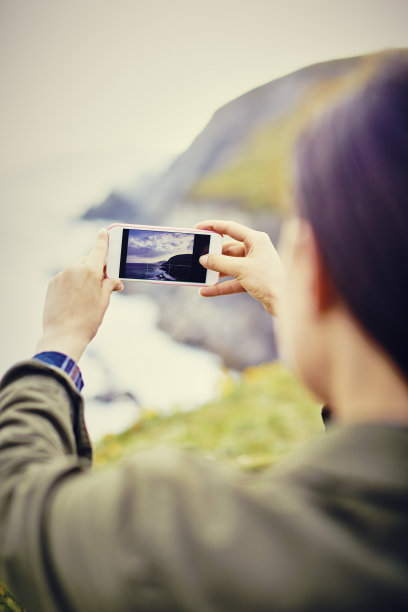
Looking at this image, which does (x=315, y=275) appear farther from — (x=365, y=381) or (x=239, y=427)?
(x=239, y=427)

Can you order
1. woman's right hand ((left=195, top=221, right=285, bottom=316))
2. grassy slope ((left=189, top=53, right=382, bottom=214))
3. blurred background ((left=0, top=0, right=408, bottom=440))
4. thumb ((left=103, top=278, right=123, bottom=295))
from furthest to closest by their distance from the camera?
grassy slope ((left=189, top=53, right=382, bottom=214)) < blurred background ((left=0, top=0, right=408, bottom=440)) < woman's right hand ((left=195, top=221, right=285, bottom=316)) < thumb ((left=103, top=278, right=123, bottom=295))

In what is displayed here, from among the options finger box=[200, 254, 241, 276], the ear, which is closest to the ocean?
finger box=[200, 254, 241, 276]

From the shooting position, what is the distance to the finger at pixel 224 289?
3.85ft

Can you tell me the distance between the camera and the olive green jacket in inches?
16.5

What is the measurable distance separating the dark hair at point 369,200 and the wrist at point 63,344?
17.7 inches

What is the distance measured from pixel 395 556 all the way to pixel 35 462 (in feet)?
1.30

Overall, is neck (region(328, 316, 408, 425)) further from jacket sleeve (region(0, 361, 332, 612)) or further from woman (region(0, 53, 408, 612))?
jacket sleeve (region(0, 361, 332, 612))

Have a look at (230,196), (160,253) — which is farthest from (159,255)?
(230,196)

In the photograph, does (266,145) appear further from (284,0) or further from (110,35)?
(110,35)

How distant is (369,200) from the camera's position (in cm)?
47

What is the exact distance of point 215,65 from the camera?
2.11m

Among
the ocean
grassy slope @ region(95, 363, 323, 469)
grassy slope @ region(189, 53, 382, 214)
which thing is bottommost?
grassy slope @ region(95, 363, 323, 469)

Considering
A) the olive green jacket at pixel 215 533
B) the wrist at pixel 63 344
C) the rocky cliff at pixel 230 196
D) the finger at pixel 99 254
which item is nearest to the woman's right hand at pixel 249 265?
the finger at pixel 99 254

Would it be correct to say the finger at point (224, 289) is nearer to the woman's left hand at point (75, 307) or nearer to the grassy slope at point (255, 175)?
the woman's left hand at point (75, 307)
